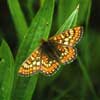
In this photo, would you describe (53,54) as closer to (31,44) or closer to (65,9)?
(31,44)

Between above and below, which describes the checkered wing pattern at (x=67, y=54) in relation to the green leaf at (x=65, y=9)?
below

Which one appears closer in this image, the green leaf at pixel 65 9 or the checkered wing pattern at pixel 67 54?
the checkered wing pattern at pixel 67 54

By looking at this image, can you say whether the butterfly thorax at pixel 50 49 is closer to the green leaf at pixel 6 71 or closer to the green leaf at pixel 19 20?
the green leaf at pixel 6 71

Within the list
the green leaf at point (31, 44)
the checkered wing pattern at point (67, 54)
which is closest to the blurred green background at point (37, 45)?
the green leaf at point (31, 44)

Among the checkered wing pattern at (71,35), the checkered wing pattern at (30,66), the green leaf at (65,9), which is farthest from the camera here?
the green leaf at (65,9)

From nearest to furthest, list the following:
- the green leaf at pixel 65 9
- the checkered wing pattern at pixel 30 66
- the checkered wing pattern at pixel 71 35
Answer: the checkered wing pattern at pixel 30 66, the checkered wing pattern at pixel 71 35, the green leaf at pixel 65 9

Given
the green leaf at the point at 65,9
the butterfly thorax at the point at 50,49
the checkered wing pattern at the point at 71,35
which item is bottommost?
the butterfly thorax at the point at 50,49

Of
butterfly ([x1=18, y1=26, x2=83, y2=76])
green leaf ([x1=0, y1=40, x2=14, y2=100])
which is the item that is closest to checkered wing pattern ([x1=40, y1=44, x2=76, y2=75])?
butterfly ([x1=18, y1=26, x2=83, y2=76])
